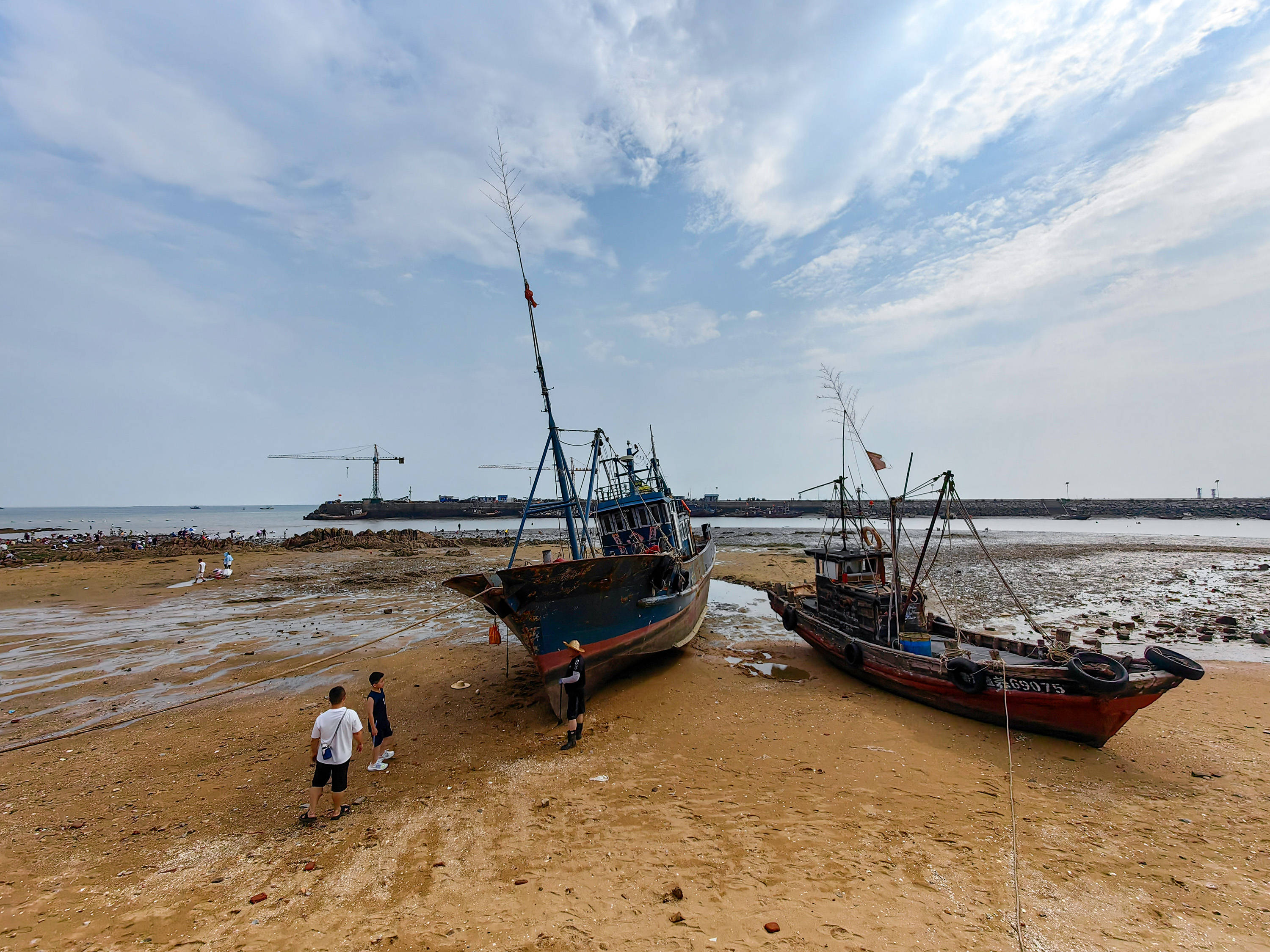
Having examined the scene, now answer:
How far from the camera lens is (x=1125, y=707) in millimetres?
7793

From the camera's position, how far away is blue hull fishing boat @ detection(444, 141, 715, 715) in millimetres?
A: 9508

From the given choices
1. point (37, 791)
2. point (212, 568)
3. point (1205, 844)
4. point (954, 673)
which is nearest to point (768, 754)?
point (954, 673)

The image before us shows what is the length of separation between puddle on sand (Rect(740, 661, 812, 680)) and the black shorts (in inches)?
376

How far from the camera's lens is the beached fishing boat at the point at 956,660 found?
7910mm

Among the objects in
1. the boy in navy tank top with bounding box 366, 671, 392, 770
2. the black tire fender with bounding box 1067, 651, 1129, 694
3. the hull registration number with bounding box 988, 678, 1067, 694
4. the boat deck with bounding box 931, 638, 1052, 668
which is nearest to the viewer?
the boy in navy tank top with bounding box 366, 671, 392, 770

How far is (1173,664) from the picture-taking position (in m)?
7.79

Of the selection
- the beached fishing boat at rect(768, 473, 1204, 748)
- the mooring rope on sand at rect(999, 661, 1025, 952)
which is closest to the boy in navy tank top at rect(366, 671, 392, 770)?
the mooring rope on sand at rect(999, 661, 1025, 952)

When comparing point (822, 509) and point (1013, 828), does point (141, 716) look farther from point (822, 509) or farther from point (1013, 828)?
point (822, 509)

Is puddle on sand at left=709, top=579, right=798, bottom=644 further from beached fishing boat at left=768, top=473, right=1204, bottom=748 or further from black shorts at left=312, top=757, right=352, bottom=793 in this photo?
black shorts at left=312, top=757, right=352, bottom=793

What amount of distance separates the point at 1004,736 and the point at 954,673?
3.91ft

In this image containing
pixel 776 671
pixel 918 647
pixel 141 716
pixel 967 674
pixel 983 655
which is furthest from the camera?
pixel 776 671

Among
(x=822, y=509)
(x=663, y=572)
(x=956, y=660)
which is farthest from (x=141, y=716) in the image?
(x=822, y=509)

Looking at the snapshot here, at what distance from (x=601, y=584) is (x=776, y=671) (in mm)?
5961

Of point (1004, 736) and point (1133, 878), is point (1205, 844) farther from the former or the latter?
point (1004, 736)
